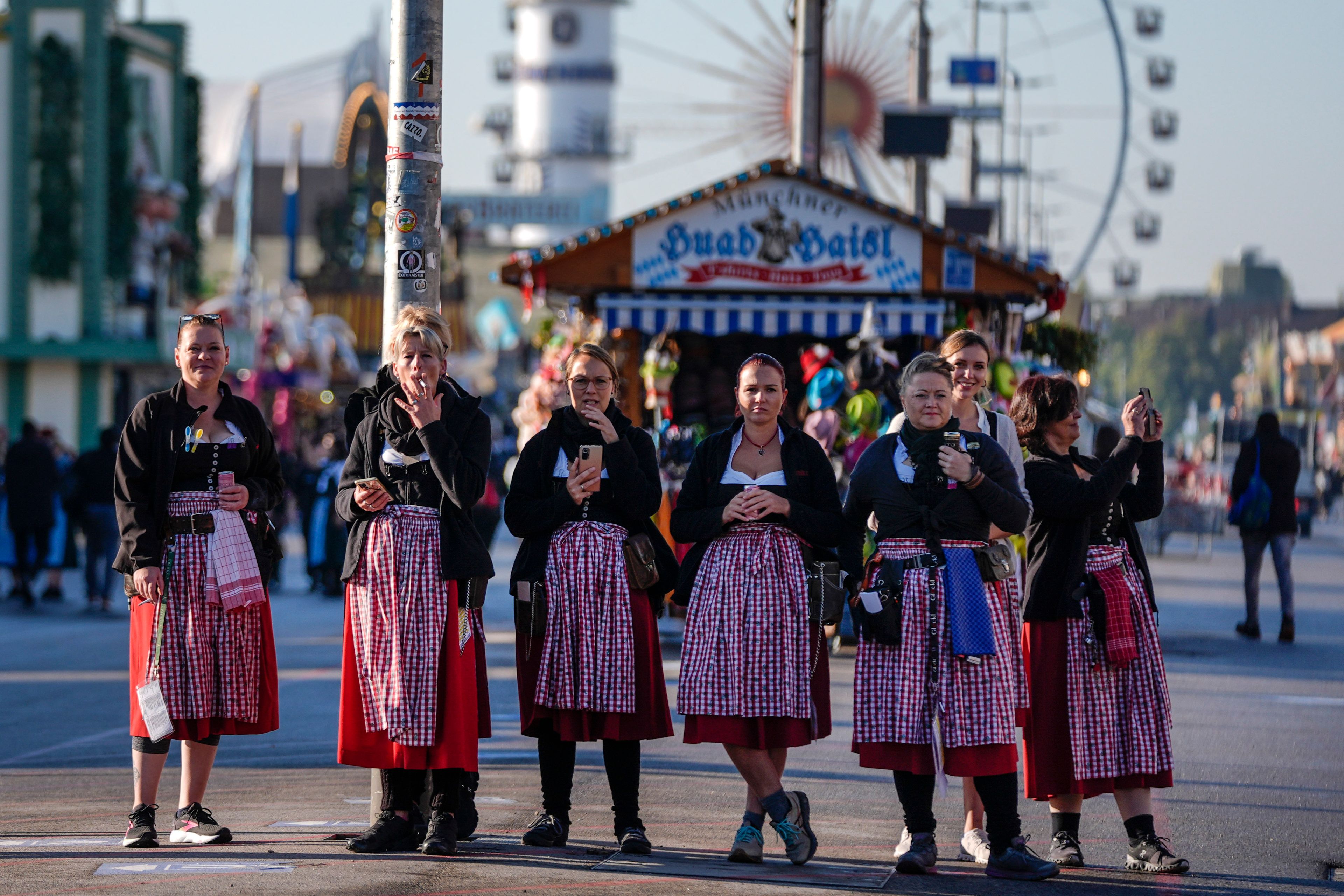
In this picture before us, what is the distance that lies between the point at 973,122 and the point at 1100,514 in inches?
1069

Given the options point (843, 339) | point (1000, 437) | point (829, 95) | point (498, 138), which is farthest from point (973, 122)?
point (498, 138)

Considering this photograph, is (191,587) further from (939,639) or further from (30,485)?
(30,485)

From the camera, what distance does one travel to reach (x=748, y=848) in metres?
6.33

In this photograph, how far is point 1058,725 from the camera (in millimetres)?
6527

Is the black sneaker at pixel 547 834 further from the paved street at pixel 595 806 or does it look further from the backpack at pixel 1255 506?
the backpack at pixel 1255 506

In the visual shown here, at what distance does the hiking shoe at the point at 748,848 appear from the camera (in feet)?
20.7

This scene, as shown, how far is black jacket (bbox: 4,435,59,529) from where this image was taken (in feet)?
58.6

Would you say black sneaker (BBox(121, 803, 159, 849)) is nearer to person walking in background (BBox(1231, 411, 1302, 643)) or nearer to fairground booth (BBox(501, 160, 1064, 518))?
fairground booth (BBox(501, 160, 1064, 518))

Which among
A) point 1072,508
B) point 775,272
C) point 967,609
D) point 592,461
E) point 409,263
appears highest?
point 775,272

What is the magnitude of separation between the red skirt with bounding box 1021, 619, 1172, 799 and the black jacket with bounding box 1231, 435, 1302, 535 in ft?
30.5

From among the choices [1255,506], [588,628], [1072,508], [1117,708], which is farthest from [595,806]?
[1255,506]

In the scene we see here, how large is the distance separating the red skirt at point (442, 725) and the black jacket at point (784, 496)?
0.86 m

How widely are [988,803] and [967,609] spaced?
686mm

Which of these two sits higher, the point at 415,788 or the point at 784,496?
the point at 784,496
